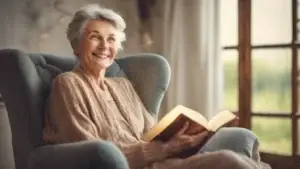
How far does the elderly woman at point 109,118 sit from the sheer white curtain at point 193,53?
27.6 inches

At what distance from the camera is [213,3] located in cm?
279

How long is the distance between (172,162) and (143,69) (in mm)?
580

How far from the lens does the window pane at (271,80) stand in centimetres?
287

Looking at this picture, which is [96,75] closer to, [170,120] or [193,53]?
[170,120]

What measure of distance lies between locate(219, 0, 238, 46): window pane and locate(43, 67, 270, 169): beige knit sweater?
1232 mm

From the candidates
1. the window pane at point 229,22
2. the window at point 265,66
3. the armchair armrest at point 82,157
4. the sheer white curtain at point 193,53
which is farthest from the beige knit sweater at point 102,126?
the window pane at point 229,22

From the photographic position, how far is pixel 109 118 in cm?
191

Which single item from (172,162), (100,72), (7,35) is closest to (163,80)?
(100,72)

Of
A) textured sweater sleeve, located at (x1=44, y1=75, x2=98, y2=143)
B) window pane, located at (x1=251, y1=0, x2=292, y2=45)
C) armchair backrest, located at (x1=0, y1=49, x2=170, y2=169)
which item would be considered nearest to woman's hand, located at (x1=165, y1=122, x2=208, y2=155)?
textured sweater sleeve, located at (x1=44, y1=75, x2=98, y2=143)

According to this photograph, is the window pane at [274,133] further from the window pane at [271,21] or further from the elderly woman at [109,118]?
the elderly woman at [109,118]

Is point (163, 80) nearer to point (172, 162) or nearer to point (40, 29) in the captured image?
point (172, 162)

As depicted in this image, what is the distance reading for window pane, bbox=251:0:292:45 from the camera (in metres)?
2.85

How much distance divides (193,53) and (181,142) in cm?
104

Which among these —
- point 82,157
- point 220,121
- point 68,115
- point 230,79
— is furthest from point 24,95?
point 230,79
